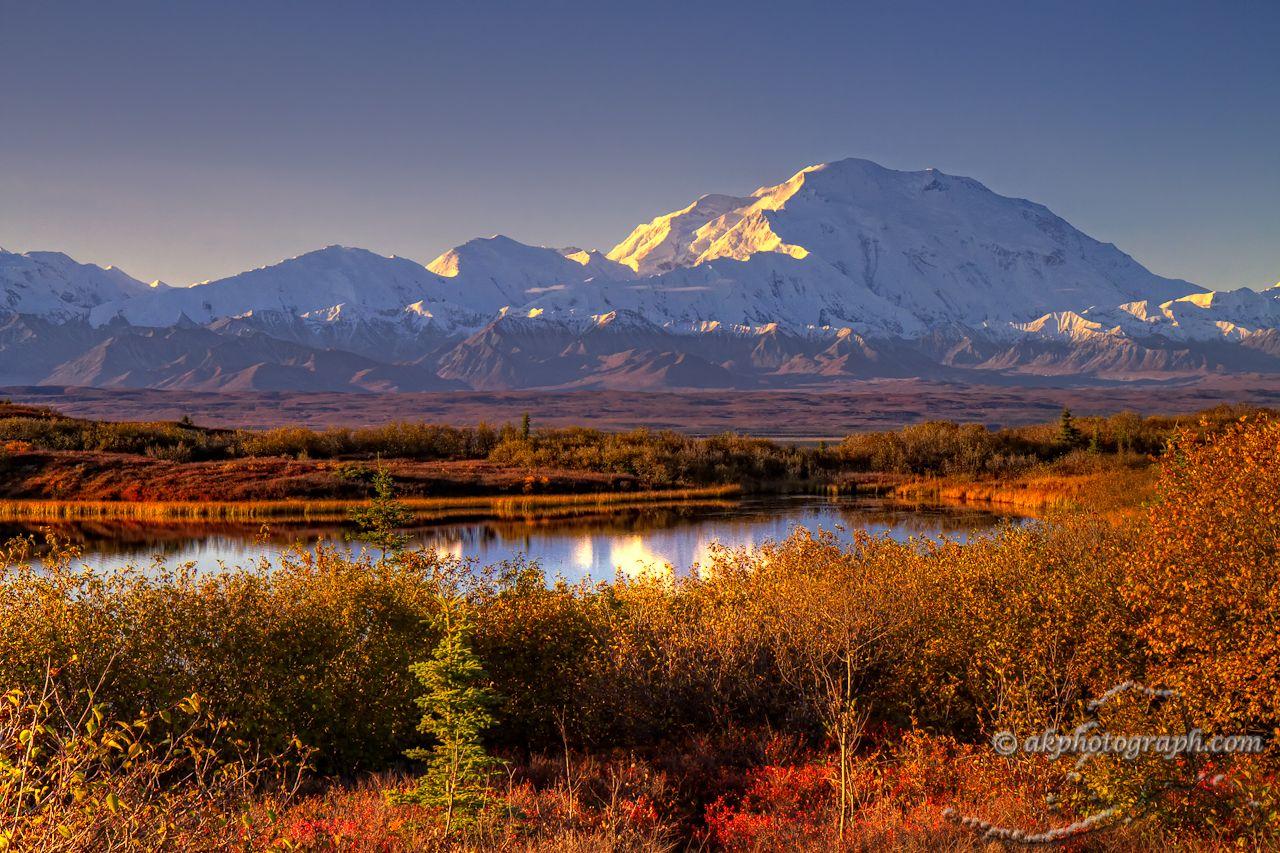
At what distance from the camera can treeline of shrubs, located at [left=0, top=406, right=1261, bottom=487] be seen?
72.4 m

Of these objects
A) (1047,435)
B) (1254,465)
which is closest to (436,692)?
(1254,465)

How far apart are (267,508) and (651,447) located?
28772 millimetres

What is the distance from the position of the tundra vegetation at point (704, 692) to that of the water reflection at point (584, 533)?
59.6 feet

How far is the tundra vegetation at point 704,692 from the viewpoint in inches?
444

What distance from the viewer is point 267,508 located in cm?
5628

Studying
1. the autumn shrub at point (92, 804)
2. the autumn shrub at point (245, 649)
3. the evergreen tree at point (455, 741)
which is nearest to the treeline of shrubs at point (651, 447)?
the autumn shrub at point (245, 649)

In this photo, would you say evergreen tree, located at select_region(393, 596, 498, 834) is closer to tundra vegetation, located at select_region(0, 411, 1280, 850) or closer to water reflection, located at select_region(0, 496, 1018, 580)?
tundra vegetation, located at select_region(0, 411, 1280, 850)

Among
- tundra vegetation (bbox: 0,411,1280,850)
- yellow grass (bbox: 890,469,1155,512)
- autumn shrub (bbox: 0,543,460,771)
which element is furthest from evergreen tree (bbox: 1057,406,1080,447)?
autumn shrub (bbox: 0,543,460,771)

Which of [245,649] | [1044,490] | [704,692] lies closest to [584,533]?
[1044,490]

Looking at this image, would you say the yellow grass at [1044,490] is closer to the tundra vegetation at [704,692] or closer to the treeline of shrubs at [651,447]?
the treeline of shrubs at [651,447]

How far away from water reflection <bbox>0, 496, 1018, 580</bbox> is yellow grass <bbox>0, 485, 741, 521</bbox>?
2.41 meters

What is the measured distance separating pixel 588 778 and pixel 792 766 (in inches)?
114

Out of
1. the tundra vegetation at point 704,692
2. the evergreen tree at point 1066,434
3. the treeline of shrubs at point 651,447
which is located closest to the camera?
the tundra vegetation at point 704,692

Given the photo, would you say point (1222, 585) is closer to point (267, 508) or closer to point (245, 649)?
point (245, 649)
